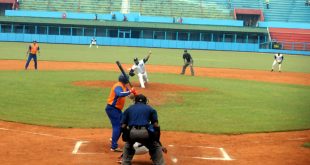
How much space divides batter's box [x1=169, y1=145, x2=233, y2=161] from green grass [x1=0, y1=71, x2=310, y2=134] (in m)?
2.63

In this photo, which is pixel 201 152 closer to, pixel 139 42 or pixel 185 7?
pixel 139 42

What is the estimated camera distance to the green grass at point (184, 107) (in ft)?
55.0

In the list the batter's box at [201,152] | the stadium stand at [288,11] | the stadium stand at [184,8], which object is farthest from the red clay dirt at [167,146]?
the stadium stand at [288,11]

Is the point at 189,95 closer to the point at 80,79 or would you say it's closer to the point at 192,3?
the point at 80,79

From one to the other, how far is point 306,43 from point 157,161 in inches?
2776

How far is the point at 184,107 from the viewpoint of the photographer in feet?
66.1

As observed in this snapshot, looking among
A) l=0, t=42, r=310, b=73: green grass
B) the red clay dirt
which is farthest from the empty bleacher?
the red clay dirt

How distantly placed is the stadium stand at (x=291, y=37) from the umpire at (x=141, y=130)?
229ft

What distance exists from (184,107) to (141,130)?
9961 mm

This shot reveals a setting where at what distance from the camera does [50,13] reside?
3137 inches

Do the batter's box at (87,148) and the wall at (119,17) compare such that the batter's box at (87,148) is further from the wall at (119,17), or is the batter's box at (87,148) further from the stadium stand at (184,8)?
the stadium stand at (184,8)

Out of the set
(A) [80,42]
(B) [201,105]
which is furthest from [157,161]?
(A) [80,42]

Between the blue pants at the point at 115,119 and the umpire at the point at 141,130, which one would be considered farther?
the blue pants at the point at 115,119

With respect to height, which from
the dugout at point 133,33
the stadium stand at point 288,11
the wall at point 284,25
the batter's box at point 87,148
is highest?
A: the stadium stand at point 288,11
